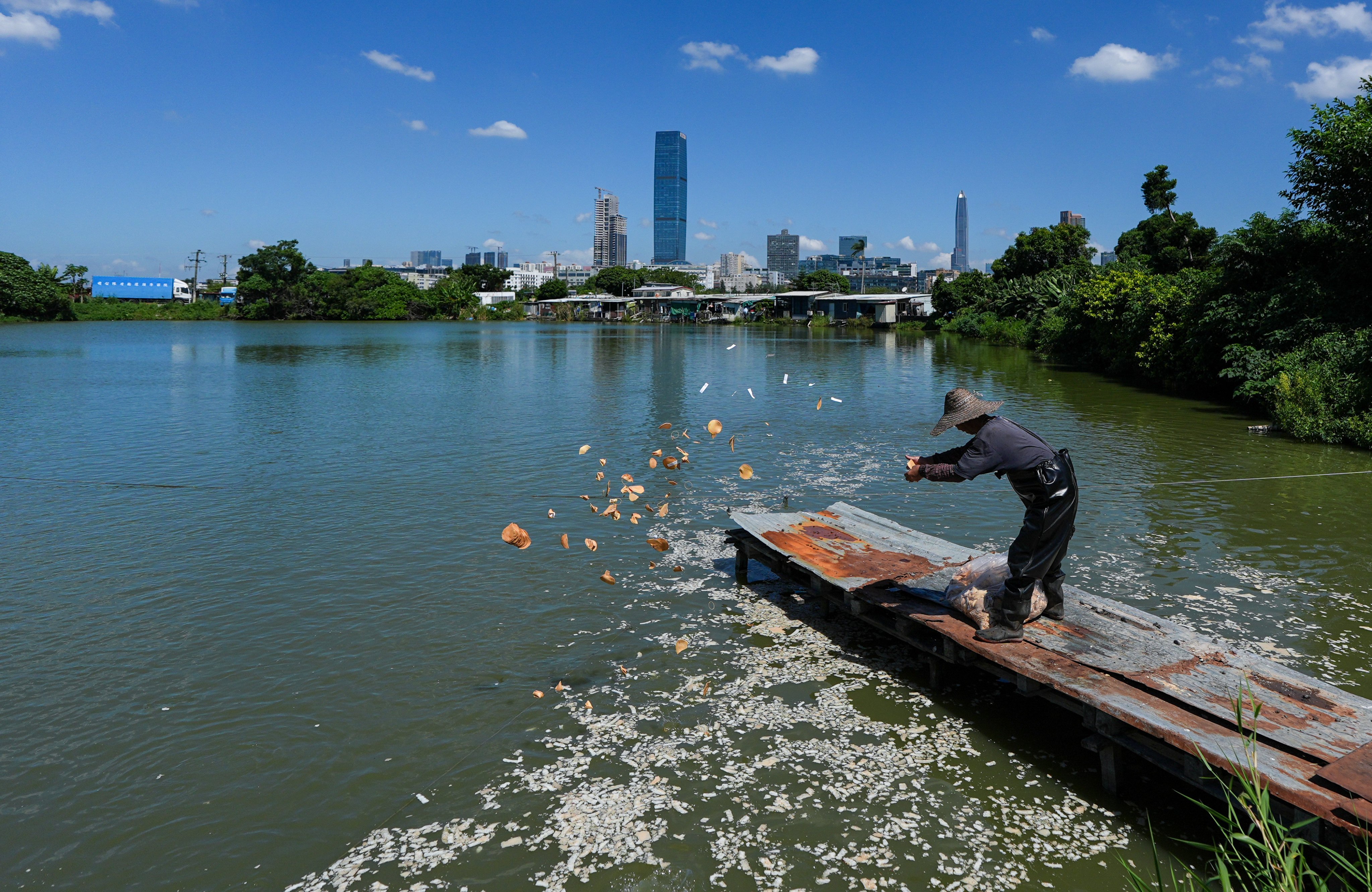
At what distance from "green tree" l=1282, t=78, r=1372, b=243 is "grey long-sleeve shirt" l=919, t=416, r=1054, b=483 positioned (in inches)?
744

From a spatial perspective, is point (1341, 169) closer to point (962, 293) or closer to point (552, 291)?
point (962, 293)

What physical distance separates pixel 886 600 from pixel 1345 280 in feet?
65.9

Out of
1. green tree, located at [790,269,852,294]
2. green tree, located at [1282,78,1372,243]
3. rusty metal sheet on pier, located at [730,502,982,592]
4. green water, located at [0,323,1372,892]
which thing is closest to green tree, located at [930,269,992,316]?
green tree, located at [790,269,852,294]

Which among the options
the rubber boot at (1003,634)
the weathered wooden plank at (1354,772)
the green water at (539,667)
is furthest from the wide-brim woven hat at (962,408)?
the weathered wooden plank at (1354,772)

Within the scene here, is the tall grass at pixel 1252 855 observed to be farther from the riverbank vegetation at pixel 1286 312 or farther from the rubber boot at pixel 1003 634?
the riverbank vegetation at pixel 1286 312

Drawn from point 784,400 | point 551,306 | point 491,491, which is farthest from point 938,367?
point 551,306

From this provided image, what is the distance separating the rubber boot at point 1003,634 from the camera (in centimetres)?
607

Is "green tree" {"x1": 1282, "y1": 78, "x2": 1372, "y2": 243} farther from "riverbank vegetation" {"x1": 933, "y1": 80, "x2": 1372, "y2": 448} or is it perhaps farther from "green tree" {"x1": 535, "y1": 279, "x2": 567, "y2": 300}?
"green tree" {"x1": 535, "y1": 279, "x2": 567, "y2": 300}

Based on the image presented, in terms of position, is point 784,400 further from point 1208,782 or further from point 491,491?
point 1208,782

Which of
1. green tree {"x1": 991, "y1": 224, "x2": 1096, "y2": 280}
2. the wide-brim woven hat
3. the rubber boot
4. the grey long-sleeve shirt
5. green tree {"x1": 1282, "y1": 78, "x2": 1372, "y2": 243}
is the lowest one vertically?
the rubber boot

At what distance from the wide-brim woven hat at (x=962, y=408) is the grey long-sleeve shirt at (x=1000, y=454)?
0.17 meters

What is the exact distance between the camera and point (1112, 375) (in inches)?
1369

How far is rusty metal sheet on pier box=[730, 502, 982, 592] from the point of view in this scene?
769cm

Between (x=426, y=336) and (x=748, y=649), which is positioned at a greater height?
(x=426, y=336)
